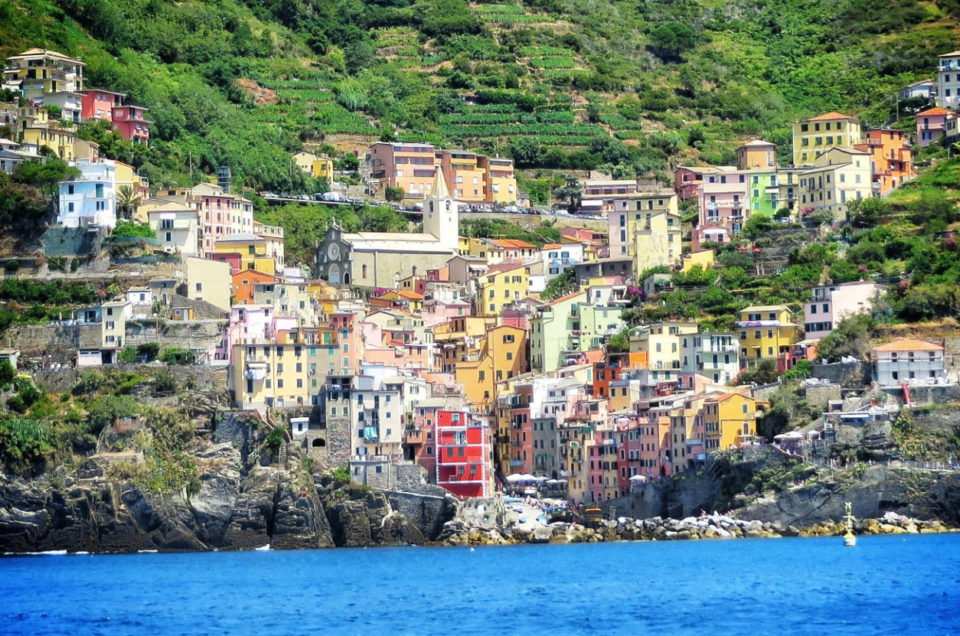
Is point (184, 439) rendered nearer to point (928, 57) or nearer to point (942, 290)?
point (942, 290)

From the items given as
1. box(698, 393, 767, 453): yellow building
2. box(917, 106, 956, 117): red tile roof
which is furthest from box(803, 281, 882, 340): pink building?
box(917, 106, 956, 117): red tile roof

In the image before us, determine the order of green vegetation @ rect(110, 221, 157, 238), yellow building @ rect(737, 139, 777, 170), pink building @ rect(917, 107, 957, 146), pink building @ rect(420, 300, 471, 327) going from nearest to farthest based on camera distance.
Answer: green vegetation @ rect(110, 221, 157, 238)
pink building @ rect(420, 300, 471, 327)
yellow building @ rect(737, 139, 777, 170)
pink building @ rect(917, 107, 957, 146)

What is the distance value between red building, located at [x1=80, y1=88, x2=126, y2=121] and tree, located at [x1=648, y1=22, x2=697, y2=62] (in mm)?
51558

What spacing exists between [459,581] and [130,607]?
1144 centimetres

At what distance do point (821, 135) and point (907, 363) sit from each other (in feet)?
104

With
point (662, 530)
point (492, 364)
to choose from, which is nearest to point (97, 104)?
point (492, 364)

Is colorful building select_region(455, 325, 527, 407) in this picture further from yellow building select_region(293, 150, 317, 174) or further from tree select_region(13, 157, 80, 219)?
yellow building select_region(293, 150, 317, 174)

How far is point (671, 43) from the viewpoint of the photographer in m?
163

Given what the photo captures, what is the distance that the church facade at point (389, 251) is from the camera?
387 ft

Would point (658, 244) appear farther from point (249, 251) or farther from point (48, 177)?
point (48, 177)

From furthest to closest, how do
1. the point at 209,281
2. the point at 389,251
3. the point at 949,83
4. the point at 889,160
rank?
the point at 949,83, the point at 389,251, the point at 889,160, the point at 209,281

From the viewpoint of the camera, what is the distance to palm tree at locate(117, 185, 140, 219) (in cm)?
10994

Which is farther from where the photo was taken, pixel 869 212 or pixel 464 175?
pixel 464 175

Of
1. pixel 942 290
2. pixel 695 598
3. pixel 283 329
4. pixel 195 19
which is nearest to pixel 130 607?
pixel 695 598
